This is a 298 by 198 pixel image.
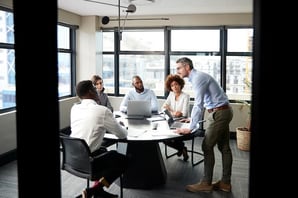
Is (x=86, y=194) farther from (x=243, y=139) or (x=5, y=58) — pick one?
(x=243, y=139)

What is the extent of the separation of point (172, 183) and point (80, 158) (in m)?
1.38

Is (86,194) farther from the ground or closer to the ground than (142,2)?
closer to the ground

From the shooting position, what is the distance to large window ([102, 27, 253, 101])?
224 inches

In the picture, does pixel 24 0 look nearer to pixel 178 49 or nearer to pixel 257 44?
pixel 257 44

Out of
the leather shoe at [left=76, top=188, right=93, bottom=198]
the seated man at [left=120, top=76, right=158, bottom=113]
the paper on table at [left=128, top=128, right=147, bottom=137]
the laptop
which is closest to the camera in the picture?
the leather shoe at [left=76, top=188, right=93, bottom=198]

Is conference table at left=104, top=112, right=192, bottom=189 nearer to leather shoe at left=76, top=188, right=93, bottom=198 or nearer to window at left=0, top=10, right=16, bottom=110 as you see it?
leather shoe at left=76, top=188, right=93, bottom=198

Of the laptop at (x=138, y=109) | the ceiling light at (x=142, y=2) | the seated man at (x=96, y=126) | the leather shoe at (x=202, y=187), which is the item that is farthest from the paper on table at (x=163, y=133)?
the ceiling light at (x=142, y=2)

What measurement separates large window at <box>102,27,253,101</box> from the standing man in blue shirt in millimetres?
2402

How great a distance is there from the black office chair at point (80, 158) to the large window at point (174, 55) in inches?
141

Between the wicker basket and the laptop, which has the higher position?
the laptop

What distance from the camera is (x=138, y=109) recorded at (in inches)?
154

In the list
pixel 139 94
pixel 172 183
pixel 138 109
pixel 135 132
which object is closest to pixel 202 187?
pixel 172 183

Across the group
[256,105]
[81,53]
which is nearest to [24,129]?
[256,105]

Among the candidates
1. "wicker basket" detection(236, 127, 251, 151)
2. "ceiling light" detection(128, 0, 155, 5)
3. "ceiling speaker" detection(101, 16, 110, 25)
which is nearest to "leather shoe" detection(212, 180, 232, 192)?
"wicker basket" detection(236, 127, 251, 151)
